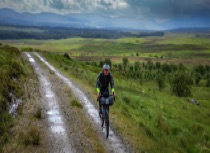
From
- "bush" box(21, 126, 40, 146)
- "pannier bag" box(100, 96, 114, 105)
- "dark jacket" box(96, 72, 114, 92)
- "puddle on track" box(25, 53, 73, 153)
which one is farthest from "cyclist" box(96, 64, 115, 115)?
"bush" box(21, 126, 40, 146)

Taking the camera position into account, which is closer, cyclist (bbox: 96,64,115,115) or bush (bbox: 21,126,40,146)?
bush (bbox: 21,126,40,146)

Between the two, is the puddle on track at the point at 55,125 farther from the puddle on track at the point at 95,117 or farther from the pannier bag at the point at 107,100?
the pannier bag at the point at 107,100

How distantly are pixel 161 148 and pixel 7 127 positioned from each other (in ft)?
30.1

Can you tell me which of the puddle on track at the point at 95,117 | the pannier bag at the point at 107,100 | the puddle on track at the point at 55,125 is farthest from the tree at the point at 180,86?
the pannier bag at the point at 107,100

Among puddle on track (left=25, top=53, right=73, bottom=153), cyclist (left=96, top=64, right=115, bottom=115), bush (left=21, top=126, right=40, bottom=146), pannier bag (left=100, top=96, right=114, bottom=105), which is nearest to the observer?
puddle on track (left=25, top=53, right=73, bottom=153)

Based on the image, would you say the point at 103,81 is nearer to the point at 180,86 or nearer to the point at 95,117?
the point at 95,117

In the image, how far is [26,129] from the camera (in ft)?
45.4

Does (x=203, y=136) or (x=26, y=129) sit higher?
(x=26, y=129)

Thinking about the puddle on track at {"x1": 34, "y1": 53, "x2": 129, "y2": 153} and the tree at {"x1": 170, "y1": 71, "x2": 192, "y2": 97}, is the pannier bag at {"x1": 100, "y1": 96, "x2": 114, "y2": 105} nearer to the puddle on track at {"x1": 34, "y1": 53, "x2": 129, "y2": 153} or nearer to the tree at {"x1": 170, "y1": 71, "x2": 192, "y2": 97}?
the puddle on track at {"x1": 34, "y1": 53, "x2": 129, "y2": 153}

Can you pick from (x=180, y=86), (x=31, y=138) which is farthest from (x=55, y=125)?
(x=180, y=86)

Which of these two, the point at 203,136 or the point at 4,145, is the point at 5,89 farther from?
the point at 203,136

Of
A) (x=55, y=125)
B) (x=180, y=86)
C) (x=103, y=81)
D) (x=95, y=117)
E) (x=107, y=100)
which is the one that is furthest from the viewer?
(x=180, y=86)

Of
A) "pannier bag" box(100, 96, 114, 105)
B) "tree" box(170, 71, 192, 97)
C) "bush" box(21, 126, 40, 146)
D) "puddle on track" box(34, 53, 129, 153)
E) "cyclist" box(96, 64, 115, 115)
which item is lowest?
"tree" box(170, 71, 192, 97)

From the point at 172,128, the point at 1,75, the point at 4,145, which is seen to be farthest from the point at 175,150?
the point at 1,75
